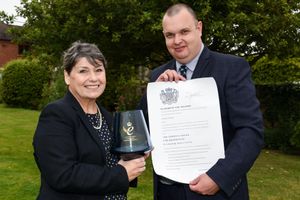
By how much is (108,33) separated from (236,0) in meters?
2.51

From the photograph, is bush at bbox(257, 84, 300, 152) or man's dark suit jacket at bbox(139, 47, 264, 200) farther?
bush at bbox(257, 84, 300, 152)

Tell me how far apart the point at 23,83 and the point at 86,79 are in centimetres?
2308

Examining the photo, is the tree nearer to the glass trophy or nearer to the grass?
the grass

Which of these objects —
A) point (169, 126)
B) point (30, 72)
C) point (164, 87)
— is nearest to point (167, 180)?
point (169, 126)

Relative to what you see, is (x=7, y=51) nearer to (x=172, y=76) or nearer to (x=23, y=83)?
(x=23, y=83)

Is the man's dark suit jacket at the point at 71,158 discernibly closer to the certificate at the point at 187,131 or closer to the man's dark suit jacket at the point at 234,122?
the certificate at the point at 187,131

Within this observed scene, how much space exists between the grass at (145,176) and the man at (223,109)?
4.05 meters

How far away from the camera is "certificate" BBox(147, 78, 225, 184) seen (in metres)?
2.71

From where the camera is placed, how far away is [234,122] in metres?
2.67

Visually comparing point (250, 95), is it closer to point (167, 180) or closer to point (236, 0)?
point (167, 180)

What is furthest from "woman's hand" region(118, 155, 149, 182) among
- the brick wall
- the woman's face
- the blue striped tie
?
the brick wall

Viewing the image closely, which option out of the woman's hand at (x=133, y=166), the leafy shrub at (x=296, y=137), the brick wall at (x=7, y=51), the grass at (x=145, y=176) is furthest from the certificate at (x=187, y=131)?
the brick wall at (x=7, y=51)

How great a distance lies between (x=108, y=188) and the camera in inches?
98.3

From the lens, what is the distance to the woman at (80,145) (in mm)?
2434
